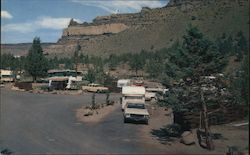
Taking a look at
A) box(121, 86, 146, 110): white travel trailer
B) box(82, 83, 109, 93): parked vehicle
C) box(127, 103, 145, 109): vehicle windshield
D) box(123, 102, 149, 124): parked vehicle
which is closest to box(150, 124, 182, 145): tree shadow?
box(123, 102, 149, 124): parked vehicle

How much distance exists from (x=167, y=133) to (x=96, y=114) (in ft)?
36.5

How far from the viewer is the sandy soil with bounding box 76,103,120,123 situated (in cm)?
3375

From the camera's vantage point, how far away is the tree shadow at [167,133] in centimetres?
2508

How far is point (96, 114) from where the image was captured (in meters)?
36.9

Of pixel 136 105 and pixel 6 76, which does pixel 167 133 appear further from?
pixel 6 76

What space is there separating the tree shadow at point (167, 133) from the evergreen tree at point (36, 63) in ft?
194

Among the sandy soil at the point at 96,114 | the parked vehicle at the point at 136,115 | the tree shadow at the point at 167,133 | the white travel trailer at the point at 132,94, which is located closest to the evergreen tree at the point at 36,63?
the sandy soil at the point at 96,114

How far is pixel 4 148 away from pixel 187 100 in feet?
33.3

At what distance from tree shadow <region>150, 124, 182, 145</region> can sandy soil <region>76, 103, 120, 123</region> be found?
21.3ft

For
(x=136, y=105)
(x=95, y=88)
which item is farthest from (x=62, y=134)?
(x=95, y=88)

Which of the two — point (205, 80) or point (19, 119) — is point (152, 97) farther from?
point (205, 80)

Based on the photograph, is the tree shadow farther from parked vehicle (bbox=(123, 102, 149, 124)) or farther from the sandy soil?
the sandy soil

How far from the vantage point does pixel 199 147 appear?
2202 cm

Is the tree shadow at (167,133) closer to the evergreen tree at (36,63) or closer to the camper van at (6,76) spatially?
the evergreen tree at (36,63)
